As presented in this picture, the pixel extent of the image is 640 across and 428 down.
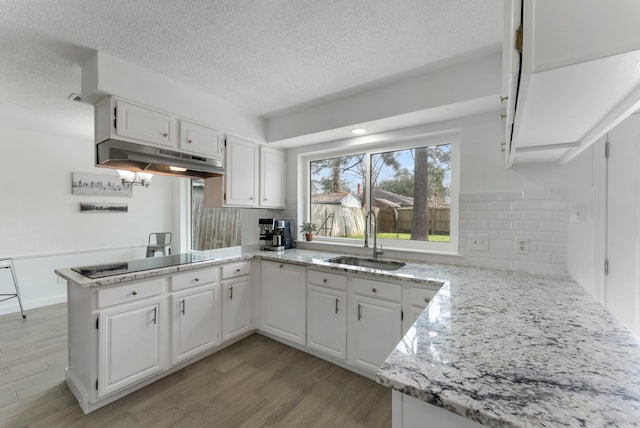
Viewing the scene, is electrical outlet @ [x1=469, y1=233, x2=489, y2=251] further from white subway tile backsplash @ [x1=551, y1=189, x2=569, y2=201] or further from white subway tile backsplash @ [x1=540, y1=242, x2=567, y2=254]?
white subway tile backsplash @ [x1=551, y1=189, x2=569, y2=201]

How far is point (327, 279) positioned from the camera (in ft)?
7.73

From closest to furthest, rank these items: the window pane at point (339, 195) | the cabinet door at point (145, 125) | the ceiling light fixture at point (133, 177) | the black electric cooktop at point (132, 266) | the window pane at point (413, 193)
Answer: the black electric cooktop at point (132, 266) → the cabinet door at point (145, 125) → the window pane at point (413, 193) → the ceiling light fixture at point (133, 177) → the window pane at point (339, 195)

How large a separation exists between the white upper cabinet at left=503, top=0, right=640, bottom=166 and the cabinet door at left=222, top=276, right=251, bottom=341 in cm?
258

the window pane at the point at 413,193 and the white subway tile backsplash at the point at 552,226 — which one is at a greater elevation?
the window pane at the point at 413,193

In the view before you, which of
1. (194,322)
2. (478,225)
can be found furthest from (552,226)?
(194,322)

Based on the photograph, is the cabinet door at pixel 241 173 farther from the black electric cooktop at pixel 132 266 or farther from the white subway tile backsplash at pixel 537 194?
the white subway tile backsplash at pixel 537 194

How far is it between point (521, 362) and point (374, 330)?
1.42 meters

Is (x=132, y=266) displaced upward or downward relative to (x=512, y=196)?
downward

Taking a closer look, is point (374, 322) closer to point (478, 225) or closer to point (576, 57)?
point (478, 225)

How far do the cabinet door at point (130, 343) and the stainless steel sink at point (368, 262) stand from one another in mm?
1495

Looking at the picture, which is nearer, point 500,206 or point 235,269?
point 500,206

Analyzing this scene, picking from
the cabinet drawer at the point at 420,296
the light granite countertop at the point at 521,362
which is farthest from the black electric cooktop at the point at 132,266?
the light granite countertop at the point at 521,362

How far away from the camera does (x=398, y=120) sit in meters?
2.45

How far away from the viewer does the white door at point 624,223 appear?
1.61 metres
